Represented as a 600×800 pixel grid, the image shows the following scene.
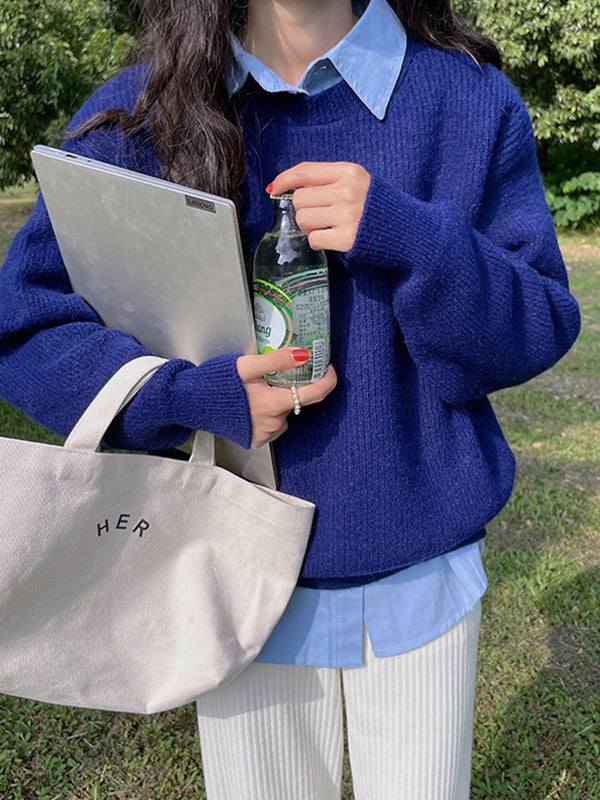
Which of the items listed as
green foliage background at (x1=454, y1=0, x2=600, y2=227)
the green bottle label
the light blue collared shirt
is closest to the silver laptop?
the green bottle label

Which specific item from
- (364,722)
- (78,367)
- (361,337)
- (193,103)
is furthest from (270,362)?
(364,722)

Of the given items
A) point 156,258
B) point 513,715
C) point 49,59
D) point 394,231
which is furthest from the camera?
point 49,59

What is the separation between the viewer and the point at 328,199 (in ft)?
3.99

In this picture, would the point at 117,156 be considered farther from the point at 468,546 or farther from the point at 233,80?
the point at 468,546

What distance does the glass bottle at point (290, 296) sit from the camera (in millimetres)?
1253

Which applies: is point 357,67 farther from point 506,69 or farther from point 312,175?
point 506,69

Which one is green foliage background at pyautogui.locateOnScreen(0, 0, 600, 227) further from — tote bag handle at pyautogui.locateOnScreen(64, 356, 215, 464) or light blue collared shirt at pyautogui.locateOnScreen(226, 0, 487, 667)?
tote bag handle at pyautogui.locateOnScreen(64, 356, 215, 464)

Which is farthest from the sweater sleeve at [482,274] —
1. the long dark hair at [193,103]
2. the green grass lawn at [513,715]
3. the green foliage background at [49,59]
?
the green foliage background at [49,59]

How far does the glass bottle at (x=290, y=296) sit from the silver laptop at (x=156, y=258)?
3cm

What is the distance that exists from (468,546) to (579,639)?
86.1 inches

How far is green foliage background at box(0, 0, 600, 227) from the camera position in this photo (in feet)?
23.9

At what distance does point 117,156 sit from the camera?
1.37 meters

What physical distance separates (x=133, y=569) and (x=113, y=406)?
0.87 feet

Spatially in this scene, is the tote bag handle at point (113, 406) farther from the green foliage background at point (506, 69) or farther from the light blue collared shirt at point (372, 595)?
the green foliage background at point (506, 69)
